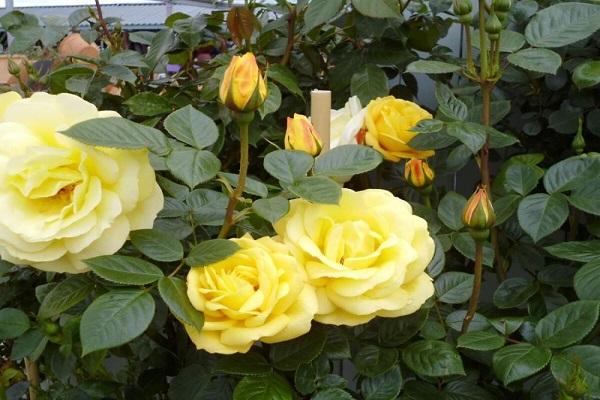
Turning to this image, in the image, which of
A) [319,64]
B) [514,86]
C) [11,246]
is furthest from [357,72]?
[11,246]

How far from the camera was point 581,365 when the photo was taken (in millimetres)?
511

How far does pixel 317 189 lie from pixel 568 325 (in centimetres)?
21

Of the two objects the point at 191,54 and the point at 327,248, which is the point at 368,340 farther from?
the point at 191,54

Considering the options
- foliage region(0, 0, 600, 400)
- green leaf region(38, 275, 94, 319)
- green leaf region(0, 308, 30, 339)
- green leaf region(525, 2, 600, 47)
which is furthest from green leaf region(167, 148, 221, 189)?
green leaf region(525, 2, 600, 47)

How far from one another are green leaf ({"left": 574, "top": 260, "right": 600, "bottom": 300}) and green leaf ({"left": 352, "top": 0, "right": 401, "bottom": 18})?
1.01 feet

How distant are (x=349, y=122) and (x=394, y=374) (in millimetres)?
261

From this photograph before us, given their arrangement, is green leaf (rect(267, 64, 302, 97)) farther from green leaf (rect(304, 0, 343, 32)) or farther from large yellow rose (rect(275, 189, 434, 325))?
large yellow rose (rect(275, 189, 434, 325))

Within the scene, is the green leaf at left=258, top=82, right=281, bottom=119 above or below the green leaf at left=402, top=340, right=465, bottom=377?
above

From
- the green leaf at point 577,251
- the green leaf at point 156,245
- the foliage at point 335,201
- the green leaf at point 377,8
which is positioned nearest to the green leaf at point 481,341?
the foliage at point 335,201

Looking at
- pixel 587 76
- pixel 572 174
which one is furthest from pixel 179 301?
pixel 587 76

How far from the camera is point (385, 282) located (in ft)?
1.51

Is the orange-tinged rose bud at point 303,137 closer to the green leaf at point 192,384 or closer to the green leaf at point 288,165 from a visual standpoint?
the green leaf at point 288,165

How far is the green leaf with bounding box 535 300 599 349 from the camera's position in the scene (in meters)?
0.51

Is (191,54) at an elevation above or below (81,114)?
below
